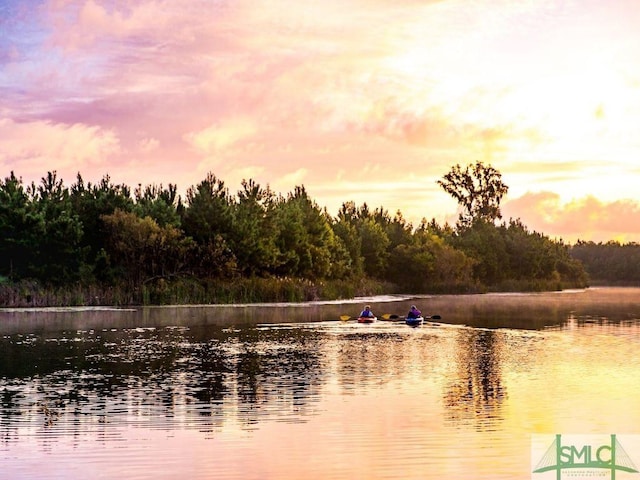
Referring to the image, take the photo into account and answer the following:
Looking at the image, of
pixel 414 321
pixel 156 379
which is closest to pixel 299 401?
pixel 156 379

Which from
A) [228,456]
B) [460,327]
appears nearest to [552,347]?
[460,327]

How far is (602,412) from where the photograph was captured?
17.2 meters

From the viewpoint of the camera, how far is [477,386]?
21.0 metres

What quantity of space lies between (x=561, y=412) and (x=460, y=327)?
78.4 ft

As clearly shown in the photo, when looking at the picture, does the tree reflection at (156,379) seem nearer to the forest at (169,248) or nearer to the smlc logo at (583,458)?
the smlc logo at (583,458)

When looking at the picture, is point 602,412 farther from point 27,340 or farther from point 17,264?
point 17,264

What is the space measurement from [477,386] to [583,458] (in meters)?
7.47

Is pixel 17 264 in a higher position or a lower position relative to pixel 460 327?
higher

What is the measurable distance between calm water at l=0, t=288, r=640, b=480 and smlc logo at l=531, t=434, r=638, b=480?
0.34 meters

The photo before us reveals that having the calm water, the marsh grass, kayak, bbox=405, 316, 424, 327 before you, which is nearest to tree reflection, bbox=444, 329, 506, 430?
the calm water

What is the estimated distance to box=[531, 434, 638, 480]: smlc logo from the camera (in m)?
12.4

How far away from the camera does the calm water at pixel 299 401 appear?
12.9 m

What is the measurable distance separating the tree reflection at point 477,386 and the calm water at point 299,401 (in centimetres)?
5

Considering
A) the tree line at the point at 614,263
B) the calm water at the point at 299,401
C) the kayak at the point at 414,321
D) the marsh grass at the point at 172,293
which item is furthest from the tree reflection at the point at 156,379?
the tree line at the point at 614,263
